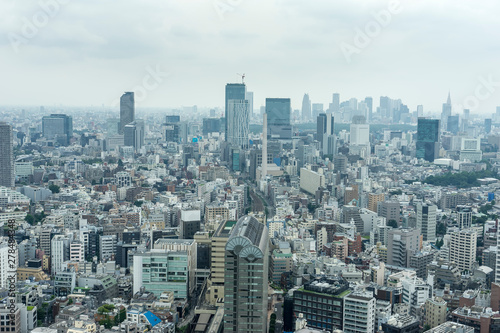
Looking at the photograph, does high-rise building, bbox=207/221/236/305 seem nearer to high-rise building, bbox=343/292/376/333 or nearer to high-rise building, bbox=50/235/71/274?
high-rise building, bbox=343/292/376/333

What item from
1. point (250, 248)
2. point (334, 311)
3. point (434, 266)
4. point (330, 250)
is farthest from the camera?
point (330, 250)

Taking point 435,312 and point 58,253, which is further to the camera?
point 58,253

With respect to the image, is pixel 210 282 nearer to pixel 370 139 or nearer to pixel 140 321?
pixel 140 321

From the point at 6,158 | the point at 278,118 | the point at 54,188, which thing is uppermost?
the point at 278,118

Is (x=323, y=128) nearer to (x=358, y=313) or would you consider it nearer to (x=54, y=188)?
(x=54, y=188)

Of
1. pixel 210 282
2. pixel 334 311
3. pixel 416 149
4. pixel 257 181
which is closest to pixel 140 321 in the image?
pixel 210 282

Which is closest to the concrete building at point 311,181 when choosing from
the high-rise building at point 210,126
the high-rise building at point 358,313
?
the high-rise building at point 358,313

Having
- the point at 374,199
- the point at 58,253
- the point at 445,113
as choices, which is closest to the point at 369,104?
the point at 445,113
